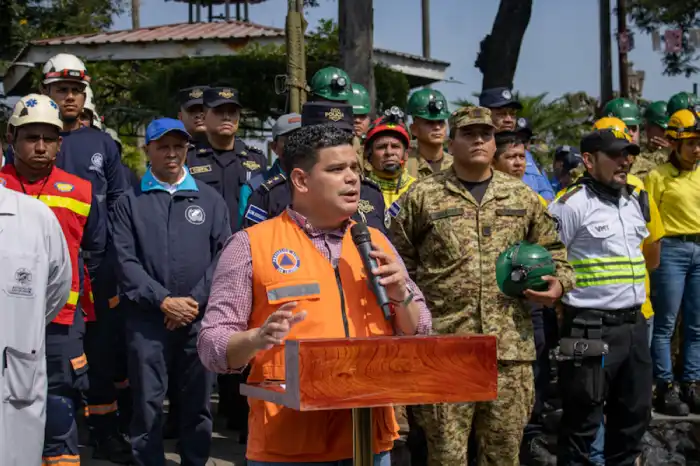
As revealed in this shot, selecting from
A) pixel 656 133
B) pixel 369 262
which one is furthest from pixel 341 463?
pixel 656 133

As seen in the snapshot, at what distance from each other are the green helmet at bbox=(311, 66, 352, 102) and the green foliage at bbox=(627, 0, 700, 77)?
12.6 m

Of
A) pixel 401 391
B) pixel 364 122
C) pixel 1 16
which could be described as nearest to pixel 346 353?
pixel 401 391

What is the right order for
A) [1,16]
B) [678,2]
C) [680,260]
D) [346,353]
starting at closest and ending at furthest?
[346,353]
[680,260]
[678,2]
[1,16]

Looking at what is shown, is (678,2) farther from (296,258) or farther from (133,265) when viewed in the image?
(296,258)

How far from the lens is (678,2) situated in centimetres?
1959

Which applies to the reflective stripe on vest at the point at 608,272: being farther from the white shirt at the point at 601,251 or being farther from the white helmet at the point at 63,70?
the white helmet at the point at 63,70

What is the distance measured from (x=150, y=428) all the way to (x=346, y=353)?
12.1 feet

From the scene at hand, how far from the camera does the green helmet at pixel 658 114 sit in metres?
10.4

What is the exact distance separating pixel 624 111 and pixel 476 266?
5246 millimetres

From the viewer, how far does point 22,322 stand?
481 cm

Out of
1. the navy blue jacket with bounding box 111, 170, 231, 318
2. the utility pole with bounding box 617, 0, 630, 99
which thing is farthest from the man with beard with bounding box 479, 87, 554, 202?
the utility pole with bounding box 617, 0, 630, 99

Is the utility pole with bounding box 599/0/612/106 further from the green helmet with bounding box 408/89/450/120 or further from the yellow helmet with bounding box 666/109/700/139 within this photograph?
the green helmet with bounding box 408/89/450/120

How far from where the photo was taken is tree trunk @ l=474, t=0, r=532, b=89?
1591 cm

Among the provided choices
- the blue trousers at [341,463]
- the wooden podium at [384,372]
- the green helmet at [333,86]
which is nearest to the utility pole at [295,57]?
the green helmet at [333,86]
